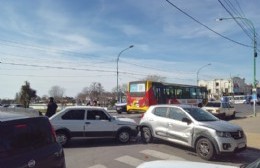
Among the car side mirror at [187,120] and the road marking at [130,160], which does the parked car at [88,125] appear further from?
the road marking at [130,160]

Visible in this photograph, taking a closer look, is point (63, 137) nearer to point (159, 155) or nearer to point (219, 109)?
point (159, 155)

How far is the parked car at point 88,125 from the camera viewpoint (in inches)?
582

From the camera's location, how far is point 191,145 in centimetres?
1333

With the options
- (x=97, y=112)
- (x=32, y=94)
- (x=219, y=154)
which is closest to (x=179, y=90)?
(x=97, y=112)

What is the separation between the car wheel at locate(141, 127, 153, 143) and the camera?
51.6 feet

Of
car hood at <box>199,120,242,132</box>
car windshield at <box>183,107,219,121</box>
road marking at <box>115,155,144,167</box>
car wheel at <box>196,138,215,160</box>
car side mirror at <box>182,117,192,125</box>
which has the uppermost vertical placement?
car windshield at <box>183,107,219,121</box>

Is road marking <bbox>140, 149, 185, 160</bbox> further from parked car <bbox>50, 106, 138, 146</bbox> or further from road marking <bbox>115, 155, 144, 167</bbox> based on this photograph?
parked car <bbox>50, 106, 138, 146</bbox>

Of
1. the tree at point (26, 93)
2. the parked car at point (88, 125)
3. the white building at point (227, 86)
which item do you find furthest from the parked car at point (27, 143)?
the white building at point (227, 86)

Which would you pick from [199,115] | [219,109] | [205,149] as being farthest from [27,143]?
[219,109]

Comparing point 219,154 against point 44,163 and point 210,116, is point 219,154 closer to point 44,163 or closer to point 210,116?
point 210,116

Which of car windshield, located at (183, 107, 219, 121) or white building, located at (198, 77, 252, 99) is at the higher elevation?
white building, located at (198, 77, 252, 99)

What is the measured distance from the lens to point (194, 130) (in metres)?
13.2

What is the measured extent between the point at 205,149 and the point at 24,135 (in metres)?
8.26

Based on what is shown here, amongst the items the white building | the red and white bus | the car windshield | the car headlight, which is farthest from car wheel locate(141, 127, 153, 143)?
the white building
